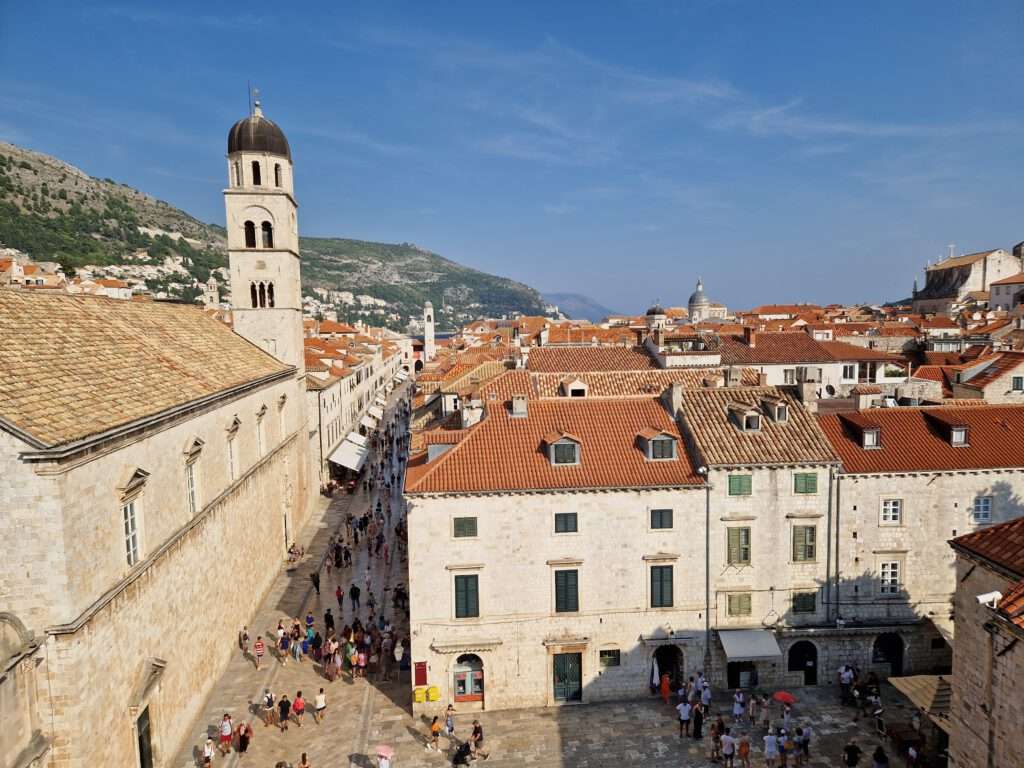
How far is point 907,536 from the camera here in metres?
26.1

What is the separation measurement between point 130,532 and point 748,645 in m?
20.9

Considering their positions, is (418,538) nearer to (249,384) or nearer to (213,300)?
(249,384)

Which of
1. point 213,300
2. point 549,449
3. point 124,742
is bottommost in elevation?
point 124,742

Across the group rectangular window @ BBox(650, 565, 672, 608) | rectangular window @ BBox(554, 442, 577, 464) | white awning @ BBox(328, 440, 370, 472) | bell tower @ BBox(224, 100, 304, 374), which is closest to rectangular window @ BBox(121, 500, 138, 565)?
rectangular window @ BBox(554, 442, 577, 464)

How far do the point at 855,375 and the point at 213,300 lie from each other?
7674cm

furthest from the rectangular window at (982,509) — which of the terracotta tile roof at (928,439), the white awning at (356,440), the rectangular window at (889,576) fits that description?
the white awning at (356,440)

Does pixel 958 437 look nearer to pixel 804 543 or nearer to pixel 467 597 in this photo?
pixel 804 543

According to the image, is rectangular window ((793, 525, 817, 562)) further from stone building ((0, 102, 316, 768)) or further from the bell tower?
the bell tower

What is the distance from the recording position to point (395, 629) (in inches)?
1209

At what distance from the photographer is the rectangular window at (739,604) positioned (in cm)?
2556

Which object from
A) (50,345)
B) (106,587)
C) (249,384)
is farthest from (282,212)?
(106,587)

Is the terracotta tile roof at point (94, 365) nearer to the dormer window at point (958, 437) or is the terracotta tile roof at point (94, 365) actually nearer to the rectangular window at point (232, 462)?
the rectangular window at point (232, 462)

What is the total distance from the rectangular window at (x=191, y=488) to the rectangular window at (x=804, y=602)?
73.6ft

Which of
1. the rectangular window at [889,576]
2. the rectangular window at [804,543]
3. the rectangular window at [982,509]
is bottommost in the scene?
the rectangular window at [889,576]
